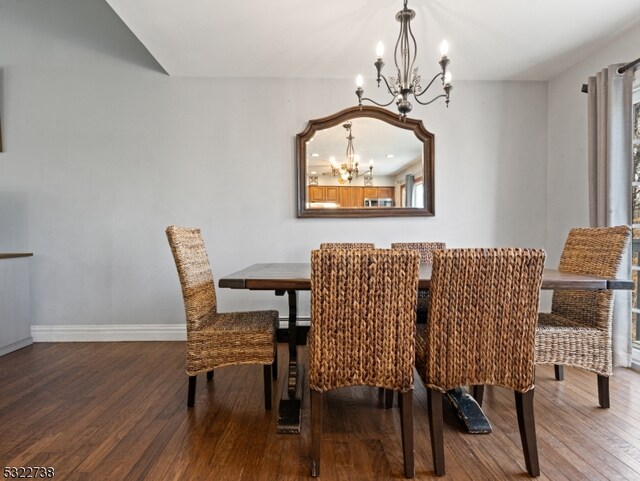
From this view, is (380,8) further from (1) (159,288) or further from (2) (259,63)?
(1) (159,288)

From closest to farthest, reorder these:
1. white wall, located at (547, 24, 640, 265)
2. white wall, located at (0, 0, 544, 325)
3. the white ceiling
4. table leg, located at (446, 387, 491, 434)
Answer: table leg, located at (446, 387, 491, 434)
the white ceiling
white wall, located at (547, 24, 640, 265)
white wall, located at (0, 0, 544, 325)

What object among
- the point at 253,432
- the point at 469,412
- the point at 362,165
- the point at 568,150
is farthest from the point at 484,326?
the point at 568,150

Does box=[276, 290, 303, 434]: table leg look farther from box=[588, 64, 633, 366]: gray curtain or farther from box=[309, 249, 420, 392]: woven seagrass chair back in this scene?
box=[588, 64, 633, 366]: gray curtain

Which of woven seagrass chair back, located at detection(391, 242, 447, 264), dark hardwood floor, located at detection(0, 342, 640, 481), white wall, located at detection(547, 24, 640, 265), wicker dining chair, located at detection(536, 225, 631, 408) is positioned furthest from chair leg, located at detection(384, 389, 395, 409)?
white wall, located at detection(547, 24, 640, 265)

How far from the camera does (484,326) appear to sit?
1284mm

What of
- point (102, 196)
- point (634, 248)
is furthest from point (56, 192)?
point (634, 248)

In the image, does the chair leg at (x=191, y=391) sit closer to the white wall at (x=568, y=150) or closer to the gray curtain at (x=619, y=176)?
the gray curtain at (x=619, y=176)

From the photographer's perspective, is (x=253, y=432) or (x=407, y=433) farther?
(x=253, y=432)

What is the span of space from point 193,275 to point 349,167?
1.76 metres

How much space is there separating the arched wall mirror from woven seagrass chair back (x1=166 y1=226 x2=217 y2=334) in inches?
47.6

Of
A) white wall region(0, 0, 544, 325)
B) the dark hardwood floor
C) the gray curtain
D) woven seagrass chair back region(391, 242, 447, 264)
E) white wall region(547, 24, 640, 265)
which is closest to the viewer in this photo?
the dark hardwood floor

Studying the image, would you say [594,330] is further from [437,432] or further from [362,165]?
[362,165]

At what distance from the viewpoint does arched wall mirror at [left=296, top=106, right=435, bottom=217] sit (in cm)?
308

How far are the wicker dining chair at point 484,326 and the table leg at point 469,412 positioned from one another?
12.1 inches
